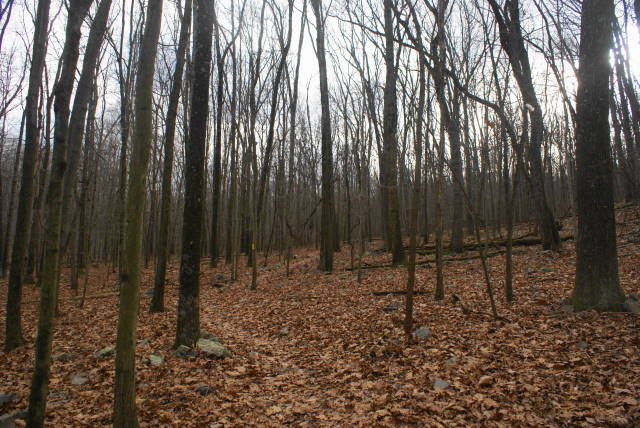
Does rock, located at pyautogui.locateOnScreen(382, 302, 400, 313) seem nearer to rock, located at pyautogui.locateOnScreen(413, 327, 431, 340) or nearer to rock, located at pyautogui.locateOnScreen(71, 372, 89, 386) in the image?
rock, located at pyautogui.locateOnScreen(413, 327, 431, 340)

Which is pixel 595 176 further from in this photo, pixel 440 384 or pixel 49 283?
pixel 49 283

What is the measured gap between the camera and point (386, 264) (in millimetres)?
12750

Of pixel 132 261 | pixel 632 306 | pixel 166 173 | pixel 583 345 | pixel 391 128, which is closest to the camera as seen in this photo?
pixel 132 261

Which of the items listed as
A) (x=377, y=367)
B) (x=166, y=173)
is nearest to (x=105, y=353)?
(x=377, y=367)

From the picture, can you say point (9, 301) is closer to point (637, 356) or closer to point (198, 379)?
point (198, 379)

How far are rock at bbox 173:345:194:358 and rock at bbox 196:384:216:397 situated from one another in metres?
1.13

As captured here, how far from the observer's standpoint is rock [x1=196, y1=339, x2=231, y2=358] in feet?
18.2

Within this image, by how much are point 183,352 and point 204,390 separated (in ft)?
4.38

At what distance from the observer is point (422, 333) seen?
18.3ft

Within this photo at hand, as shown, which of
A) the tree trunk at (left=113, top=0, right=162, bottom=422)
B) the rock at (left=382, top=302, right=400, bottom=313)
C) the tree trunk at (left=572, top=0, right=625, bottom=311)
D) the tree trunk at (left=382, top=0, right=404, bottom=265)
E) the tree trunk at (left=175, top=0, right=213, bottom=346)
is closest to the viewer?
the tree trunk at (left=113, top=0, right=162, bottom=422)

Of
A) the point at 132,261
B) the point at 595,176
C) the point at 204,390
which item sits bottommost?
the point at 204,390

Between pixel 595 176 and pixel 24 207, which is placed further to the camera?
pixel 24 207

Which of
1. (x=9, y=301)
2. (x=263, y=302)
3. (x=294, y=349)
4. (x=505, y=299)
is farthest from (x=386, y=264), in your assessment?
(x=9, y=301)

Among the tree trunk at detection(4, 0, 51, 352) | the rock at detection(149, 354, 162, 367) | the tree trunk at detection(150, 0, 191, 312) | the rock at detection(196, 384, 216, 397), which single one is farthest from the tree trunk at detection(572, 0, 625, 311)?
the tree trunk at detection(4, 0, 51, 352)
